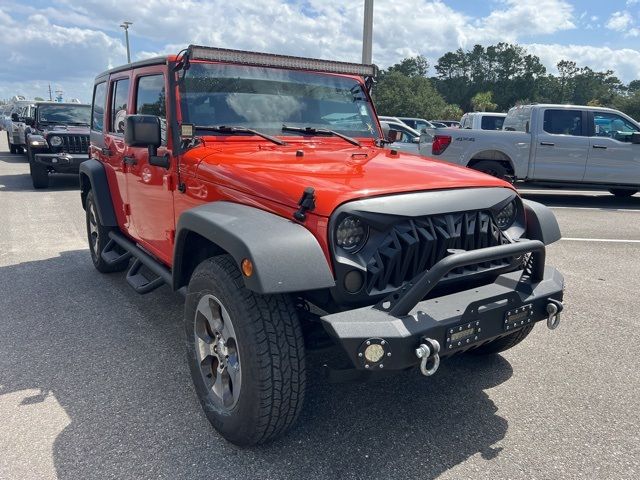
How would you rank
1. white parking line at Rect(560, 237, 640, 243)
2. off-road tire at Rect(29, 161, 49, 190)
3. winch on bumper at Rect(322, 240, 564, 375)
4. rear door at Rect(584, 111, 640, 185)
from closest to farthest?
winch on bumper at Rect(322, 240, 564, 375), white parking line at Rect(560, 237, 640, 243), rear door at Rect(584, 111, 640, 185), off-road tire at Rect(29, 161, 49, 190)

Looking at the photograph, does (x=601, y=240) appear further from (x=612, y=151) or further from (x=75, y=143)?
(x=75, y=143)

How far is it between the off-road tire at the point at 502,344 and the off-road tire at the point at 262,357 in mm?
1553

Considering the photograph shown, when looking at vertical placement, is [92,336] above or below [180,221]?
below

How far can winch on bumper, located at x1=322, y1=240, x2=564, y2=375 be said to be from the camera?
84.5 inches

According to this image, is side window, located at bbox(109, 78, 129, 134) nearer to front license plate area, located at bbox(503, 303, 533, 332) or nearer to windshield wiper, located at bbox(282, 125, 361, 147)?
windshield wiper, located at bbox(282, 125, 361, 147)

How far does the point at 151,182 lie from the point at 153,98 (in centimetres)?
61

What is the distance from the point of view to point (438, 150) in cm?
1060

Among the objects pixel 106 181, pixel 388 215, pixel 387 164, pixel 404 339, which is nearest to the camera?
pixel 404 339

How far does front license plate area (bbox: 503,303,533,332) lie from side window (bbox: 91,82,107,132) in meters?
4.21

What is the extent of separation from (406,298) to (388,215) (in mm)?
389

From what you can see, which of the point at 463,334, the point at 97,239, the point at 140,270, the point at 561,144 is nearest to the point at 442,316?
the point at 463,334

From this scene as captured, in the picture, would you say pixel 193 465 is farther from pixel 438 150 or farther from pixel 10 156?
pixel 10 156

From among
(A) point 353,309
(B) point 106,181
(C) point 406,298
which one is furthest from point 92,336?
(C) point 406,298

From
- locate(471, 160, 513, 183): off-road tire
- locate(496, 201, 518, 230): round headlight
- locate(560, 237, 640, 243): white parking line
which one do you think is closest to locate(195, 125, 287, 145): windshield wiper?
locate(496, 201, 518, 230): round headlight
